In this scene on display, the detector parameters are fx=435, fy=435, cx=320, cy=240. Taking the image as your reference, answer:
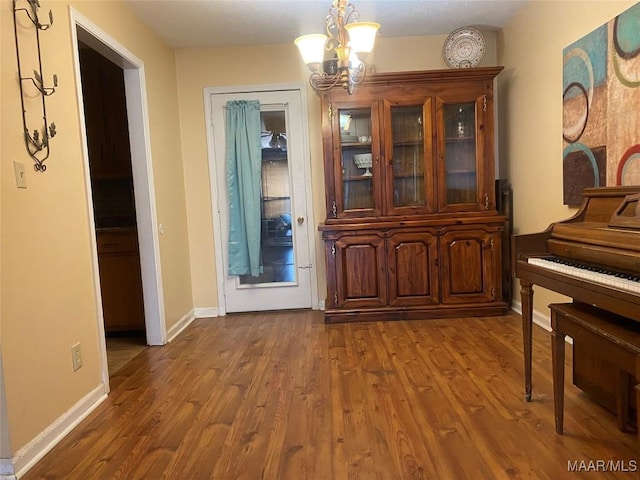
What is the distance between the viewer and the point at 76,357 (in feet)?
7.55

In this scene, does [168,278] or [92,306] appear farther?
[168,278]

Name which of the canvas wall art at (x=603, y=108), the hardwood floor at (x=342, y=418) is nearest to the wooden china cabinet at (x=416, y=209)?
the hardwood floor at (x=342, y=418)

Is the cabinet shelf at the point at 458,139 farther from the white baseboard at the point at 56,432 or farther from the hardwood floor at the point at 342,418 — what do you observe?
the white baseboard at the point at 56,432

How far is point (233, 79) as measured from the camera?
13.8 feet

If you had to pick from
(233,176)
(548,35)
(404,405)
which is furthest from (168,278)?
(548,35)

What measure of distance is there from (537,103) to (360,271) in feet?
6.43

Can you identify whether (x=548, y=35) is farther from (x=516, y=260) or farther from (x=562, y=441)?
(x=562, y=441)

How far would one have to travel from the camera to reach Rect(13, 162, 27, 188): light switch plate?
6.26ft

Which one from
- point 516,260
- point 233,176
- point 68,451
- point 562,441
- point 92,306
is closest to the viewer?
point 562,441

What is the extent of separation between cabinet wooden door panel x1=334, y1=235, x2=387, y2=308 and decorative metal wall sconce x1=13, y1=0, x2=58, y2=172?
230cm

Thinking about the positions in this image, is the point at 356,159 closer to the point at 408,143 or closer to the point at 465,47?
the point at 408,143

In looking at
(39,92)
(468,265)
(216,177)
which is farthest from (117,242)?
(468,265)

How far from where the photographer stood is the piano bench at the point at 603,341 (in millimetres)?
1489

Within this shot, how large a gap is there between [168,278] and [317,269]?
1.43 metres
